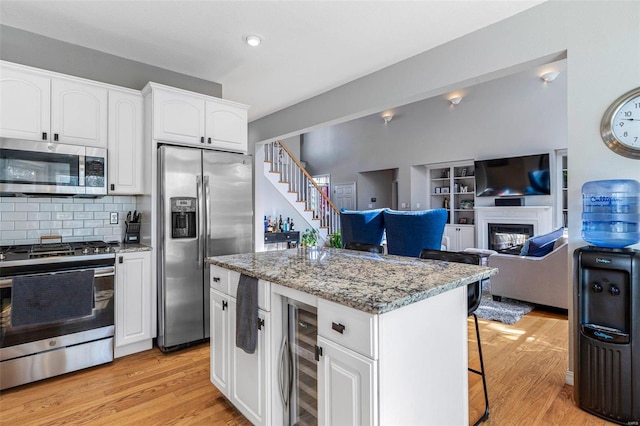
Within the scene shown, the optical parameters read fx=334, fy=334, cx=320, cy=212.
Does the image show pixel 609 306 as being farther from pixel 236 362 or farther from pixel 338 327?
pixel 236 362

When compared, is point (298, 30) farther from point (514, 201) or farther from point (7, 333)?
point (514, 201)

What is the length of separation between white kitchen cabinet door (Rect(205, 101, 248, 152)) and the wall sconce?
5.47m

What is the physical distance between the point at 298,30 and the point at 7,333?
312cm

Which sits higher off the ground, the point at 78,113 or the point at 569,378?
the point at 78,113

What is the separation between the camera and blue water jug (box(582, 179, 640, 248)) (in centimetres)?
204

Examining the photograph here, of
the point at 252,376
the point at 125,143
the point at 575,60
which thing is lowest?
the point at 252,376

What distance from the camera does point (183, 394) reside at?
229cm

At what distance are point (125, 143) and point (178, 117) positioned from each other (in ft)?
1.78

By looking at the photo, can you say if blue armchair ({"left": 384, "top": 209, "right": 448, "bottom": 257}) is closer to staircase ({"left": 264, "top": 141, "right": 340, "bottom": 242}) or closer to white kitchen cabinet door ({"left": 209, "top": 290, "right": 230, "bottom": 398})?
white kitchen cabinet door ({"left": 209, "top": 290, "right": 230, "bottom": 398})

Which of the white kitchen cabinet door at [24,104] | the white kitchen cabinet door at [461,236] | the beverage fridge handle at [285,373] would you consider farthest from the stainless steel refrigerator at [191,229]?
the white kitchen cabinet door at [461,236]

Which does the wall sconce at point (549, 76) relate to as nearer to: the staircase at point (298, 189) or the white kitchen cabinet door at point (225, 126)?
the staircase at point (298, 189)

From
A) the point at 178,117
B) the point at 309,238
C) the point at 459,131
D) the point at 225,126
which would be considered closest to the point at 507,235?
the point at 459,131

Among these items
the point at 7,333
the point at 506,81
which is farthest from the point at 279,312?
the point at 506,81

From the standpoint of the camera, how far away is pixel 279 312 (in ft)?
5.57
